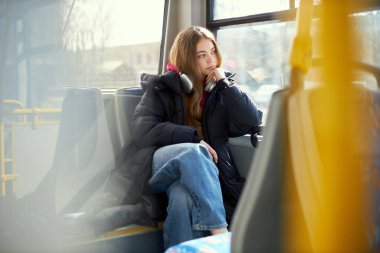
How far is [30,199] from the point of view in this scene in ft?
7.51

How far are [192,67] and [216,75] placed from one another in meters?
0.15

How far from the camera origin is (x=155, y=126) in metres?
2.43

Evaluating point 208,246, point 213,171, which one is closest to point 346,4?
point 208,246

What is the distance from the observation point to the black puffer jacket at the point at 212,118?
2.41 m

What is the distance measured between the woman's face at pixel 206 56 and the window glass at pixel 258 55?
40 cm

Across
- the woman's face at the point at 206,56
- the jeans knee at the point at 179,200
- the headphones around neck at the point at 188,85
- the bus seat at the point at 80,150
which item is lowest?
the jeans knee at the point at 179,200

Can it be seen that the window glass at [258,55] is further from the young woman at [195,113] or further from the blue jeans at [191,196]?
the blue jeans at [191,196]

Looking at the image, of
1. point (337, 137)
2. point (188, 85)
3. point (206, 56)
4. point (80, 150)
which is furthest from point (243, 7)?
point (337, 137)

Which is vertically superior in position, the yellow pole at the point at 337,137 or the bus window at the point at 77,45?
the bus window at the point at 77,45

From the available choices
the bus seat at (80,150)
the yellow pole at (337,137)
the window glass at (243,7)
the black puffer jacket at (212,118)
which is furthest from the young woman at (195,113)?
the yellow pole at (337,137)

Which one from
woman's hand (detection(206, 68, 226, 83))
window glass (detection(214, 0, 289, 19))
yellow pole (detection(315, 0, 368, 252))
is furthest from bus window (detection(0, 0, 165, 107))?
yellow pole (detection(315, 0, 368, 252))

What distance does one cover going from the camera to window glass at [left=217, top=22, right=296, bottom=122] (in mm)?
2781

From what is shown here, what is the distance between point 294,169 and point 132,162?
2.06 metres

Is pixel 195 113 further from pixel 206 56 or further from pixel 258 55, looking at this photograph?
pixel 258 55
